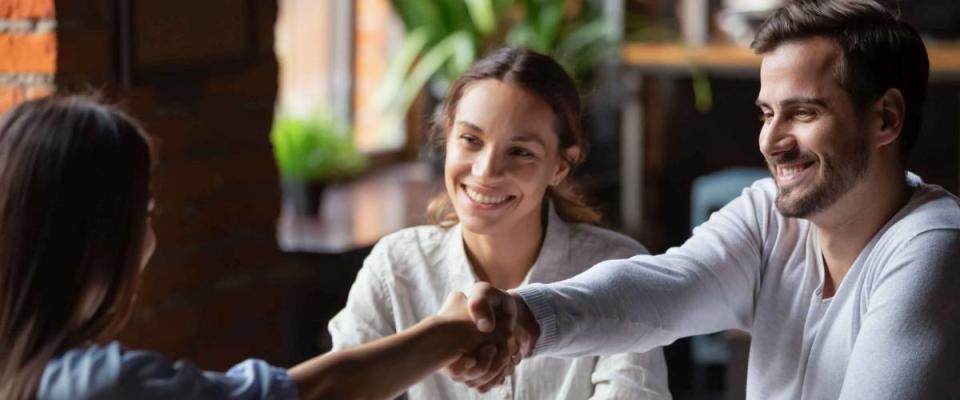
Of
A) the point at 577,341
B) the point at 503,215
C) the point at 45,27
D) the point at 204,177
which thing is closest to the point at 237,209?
the point at 204,177

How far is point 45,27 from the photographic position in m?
2.10

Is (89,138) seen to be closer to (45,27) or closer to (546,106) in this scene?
(546,106)

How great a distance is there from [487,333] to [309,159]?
2127 mm

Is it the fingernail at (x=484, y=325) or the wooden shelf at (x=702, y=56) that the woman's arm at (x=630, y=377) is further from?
the wooden shelf at (x=702, y=56)

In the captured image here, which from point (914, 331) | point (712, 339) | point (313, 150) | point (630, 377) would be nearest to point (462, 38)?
point (313, 150)

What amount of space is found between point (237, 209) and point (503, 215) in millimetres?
881

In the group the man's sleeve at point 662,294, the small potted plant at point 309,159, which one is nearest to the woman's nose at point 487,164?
the man's sleeve at point 662,294

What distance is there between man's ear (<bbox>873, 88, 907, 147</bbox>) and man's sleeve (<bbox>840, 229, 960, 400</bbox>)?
14 centimetres

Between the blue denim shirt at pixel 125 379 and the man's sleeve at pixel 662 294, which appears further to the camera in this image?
the man's sleeve at pixel 662 294

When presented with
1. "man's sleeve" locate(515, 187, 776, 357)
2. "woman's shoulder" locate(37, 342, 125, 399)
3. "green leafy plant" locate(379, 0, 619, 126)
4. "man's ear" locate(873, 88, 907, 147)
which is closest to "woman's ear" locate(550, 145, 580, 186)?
"man's sleeve" locate(515, 187, 776, 357)

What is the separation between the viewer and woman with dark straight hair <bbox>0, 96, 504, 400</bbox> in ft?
3.92

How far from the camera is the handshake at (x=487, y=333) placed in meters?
1.61

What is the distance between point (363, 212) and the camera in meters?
3.74

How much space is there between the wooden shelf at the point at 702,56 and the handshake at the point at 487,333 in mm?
2673
